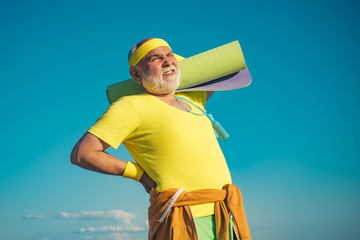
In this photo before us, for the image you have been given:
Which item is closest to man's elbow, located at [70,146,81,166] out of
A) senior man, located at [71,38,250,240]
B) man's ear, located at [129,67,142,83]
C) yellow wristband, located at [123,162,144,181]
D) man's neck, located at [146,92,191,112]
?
senior man, located at [71,38,250,240]

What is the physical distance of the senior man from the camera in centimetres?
263

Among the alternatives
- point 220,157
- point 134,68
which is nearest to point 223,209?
point 220,157

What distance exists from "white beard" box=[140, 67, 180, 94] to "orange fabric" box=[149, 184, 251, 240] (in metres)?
0.89

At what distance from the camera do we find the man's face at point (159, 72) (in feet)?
10.1

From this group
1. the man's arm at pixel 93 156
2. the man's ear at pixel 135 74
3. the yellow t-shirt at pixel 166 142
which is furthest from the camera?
the man's ear at pixel 135 74

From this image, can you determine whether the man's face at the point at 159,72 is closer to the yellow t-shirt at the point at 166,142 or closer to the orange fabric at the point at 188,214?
the yellow t-shirt at the point at 166,142

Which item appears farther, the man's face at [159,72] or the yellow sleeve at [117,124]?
the man's face at [159,72]

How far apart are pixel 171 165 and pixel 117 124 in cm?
52

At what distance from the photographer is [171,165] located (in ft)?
9.00

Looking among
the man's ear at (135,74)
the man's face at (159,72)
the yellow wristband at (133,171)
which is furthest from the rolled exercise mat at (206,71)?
the yellow wristband at (133,171)

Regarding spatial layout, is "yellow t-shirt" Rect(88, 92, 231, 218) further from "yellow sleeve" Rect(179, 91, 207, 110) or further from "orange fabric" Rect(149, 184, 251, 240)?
"yellow sleeve" Rect(179, 91, 207, 110)

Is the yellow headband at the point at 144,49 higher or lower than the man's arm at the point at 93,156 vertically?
higher

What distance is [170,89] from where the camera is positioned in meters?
3.12

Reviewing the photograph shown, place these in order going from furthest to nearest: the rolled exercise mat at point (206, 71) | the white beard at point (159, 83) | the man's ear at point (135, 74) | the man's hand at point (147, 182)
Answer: the rolled exercise mat at point (206, 71) < the man's ear at point (135, 74) < the white beard at point (159, 83) < the man's hand at point (147, 182)
